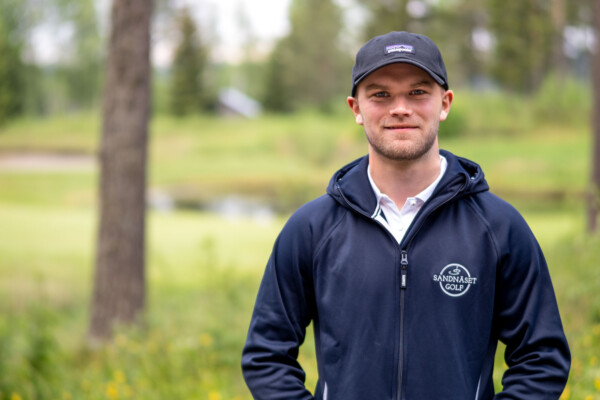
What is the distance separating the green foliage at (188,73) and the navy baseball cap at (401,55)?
56.6 ft

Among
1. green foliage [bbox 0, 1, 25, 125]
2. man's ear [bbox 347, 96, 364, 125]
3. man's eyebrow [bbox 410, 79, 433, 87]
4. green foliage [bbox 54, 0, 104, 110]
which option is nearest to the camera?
man's eyebrow [bbox 410, 79, 433, 87]

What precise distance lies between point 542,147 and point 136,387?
13.3m

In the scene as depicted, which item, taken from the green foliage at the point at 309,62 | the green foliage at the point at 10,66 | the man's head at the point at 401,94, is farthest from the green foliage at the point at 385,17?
the man's head at the point at 401,94

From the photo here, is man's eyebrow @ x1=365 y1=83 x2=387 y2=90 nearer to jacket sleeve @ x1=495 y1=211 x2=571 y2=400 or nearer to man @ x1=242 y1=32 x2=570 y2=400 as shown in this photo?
man @ x1=242 y1=32 x2=570 y2=400

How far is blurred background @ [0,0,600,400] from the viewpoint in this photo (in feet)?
16.8

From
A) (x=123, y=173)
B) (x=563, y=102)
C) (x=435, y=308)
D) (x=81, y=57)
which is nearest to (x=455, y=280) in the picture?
(x=435, y=308)

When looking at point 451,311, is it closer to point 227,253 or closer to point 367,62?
point 367,62

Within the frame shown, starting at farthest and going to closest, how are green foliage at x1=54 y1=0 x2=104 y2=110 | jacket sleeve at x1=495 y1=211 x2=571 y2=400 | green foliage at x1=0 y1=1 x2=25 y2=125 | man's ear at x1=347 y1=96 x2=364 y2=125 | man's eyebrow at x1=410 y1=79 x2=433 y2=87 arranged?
1. green foliage at x1=54 y1=0 x2=104 y2=110
2. green foliage at x1=0 y1=1 x2=25 y2=125
3. man's ear at x1=347 y1=96 x2=364 y2=125
4. man's eyebrow at x1=410 y1=79 x2=433 y2=87
5. jacket sleeve at x1=495 y1=211 x2=571 y2=400

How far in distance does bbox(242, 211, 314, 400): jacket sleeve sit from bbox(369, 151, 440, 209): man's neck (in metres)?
0.27

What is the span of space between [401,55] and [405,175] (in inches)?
13.0

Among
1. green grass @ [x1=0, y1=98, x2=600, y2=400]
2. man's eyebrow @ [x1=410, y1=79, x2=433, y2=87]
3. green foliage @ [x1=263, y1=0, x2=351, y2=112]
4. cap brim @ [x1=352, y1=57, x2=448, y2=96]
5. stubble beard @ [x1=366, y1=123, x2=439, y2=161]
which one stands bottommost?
green grass @ [x1=0, y1=98, x2=600, y2=400]

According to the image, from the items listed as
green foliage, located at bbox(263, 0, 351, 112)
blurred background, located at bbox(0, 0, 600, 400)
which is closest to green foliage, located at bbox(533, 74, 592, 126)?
blurred background, located at bbox(0, 0, 600, 400)

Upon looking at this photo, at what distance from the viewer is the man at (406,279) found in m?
1.74

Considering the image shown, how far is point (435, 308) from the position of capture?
1749mm
